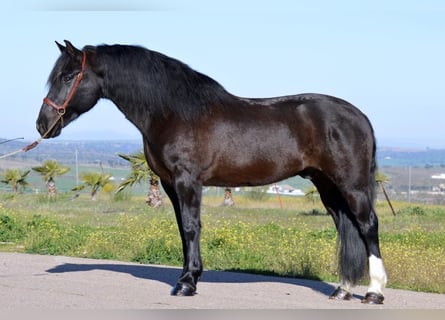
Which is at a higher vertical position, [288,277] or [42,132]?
[42,132]

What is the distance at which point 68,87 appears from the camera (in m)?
9.89

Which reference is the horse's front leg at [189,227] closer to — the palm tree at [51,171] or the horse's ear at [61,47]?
the horse's ear at [61,47]

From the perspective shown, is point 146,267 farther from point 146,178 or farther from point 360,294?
point 146,178

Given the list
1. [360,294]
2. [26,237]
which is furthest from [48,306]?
[26,237]

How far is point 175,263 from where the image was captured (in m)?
13.1

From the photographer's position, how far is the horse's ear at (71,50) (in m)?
9.83

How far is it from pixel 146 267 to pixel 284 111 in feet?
12.8

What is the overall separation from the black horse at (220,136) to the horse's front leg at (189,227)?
1 centimetres

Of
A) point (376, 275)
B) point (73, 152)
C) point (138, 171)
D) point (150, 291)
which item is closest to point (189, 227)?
point (150, 291)

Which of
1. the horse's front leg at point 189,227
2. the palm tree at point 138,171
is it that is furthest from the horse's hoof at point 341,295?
the palm tree at point 138,171

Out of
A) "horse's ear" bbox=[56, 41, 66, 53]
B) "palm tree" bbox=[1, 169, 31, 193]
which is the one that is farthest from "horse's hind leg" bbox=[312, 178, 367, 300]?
"palm tree" bbox=[1, 169, 31, 193]

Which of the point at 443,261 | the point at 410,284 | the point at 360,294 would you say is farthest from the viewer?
the point at 443,261

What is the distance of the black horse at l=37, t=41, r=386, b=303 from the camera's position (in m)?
9.45

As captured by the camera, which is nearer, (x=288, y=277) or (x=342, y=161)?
(x=342, y=161)
